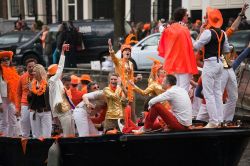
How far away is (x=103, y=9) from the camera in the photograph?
3422cm

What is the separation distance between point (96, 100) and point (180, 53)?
5.03 feet

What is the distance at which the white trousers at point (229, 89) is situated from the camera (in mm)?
10445

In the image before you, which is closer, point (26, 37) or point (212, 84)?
point (212, 84)

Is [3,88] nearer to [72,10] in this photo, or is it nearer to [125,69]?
[125,69]

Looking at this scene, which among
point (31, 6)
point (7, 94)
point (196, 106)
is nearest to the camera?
point (7, 94)

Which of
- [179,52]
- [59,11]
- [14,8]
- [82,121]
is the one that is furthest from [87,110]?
[14,8]

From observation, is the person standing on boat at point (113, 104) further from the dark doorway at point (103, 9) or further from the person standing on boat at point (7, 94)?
the dark doorway at point (103, 9)

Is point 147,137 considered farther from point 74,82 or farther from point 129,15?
point 129,15

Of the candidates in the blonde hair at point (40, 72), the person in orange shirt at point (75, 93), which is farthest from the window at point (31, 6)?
the blonde hair at point (40, 72)

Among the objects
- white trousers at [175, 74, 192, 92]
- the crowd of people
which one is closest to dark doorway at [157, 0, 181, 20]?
the crowd of people

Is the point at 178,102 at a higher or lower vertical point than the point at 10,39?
higher

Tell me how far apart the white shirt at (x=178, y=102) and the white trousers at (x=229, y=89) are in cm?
136

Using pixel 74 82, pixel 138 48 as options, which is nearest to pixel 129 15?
pixel 138 48

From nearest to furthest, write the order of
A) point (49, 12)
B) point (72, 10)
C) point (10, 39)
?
point (10, 39) → point (72, 10) → point (49, 12)
